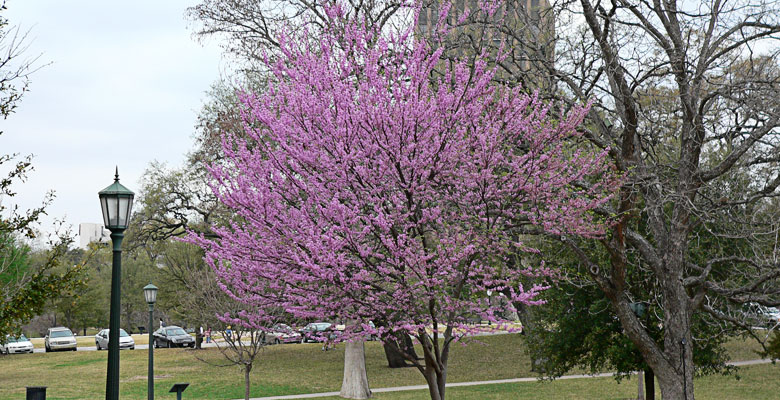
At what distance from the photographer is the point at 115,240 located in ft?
28.0

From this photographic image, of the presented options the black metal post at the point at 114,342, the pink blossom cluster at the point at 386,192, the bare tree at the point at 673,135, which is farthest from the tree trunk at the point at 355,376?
the black metal post at the point at 114,342

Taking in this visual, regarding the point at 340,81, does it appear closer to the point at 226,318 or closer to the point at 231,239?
the point at 231,239

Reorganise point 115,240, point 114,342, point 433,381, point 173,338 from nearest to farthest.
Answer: point 114,342
point 115,240
point 433,381
point 173,338

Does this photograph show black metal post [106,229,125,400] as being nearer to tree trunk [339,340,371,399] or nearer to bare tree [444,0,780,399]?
bare tree [444,0,780,399]

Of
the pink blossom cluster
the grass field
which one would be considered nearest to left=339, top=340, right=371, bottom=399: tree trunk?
the grass field

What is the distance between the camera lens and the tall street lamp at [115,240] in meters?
8.34

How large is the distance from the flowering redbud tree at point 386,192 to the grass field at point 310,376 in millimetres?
13141

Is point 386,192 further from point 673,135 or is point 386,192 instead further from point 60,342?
point 60,342

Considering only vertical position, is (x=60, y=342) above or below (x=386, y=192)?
below

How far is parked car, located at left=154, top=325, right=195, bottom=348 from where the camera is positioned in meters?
45.2

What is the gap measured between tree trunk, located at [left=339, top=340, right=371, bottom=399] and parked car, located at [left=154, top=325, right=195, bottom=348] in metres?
25.9

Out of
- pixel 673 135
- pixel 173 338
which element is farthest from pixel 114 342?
pixel 173 338

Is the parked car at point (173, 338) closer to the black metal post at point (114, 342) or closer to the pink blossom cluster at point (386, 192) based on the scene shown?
the black metal post at point (114, 342)

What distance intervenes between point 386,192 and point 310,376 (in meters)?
20.1
